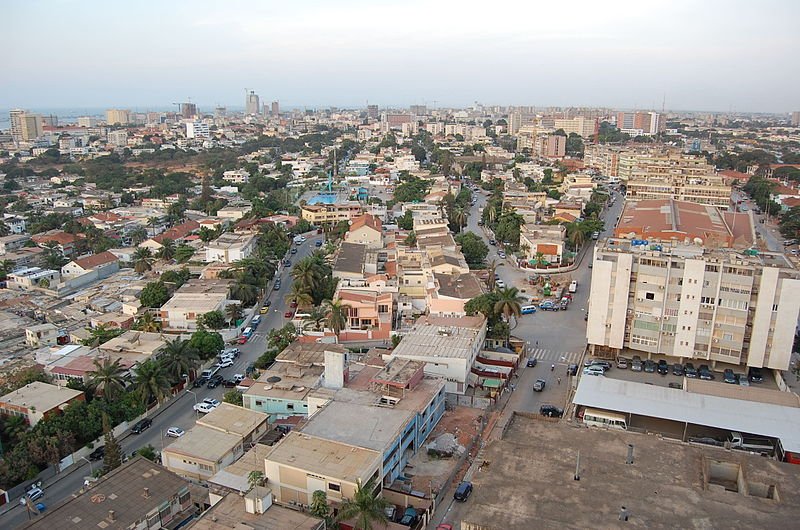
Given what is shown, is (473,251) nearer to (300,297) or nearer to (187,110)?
(300,297)

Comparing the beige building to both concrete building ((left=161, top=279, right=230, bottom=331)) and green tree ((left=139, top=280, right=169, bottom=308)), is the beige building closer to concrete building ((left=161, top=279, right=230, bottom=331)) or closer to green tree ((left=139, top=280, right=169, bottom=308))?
concrete building ((left=161, top=279, right=230, bottom=331))

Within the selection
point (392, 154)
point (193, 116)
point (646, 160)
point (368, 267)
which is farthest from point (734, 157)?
point (193, 116)

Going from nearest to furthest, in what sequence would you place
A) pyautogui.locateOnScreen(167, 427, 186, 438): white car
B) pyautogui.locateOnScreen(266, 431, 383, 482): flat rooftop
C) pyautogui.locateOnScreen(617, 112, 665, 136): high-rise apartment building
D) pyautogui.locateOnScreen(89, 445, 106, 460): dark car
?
pyautogui.locateOnScreen(266, 431, 383, 482): flat rooftop, pyautogui.locateOnScreen(89, 445, 106, 460): dark car, pyautogui.locateOnScreen(167, 427, 186, 438): white car, pyautogui.locateOnScreen(617, 112, 665, 136): high-rise apartment building

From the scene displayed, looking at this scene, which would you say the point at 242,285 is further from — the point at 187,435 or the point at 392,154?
the point at 392,154

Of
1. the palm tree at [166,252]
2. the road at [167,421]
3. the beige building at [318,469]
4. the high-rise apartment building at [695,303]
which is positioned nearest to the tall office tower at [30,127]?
the palm tree at [166,252]

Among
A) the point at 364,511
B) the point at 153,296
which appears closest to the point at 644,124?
the point at 153,296

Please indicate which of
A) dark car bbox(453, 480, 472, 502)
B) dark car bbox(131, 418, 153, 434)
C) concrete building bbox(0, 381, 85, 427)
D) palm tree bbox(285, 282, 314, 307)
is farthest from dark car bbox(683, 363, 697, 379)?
concrete building bbox(0, 381, 85, 427)
